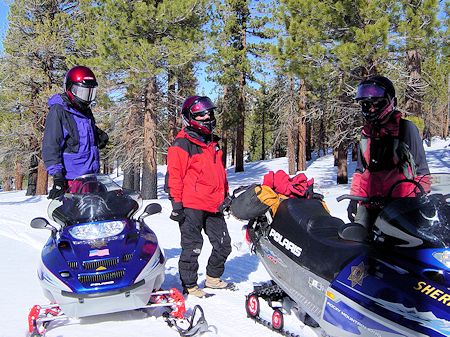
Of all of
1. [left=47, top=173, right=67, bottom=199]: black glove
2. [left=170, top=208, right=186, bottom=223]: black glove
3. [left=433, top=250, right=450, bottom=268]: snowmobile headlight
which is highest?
[left=47, top=173, right=67, bottom=199]: black glove

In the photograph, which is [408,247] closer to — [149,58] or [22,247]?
[22,247]

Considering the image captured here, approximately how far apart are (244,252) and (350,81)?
25.7 ft

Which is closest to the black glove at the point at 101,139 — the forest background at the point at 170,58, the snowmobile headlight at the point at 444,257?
the snowmobile headlight at the point at 444,257

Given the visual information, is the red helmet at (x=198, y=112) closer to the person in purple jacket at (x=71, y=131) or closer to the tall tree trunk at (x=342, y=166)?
the person in purple jacket at (x=71, y=131)

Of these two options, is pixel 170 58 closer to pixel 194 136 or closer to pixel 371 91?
pixel 194 136

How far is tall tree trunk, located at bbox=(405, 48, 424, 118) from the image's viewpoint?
39.0ft

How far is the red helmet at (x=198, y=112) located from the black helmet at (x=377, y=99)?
1.52 meters

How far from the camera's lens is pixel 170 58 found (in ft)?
41.5

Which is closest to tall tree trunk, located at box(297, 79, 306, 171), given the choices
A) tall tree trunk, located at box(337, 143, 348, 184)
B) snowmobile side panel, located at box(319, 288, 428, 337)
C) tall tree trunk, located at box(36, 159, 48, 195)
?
tall tree trunk, located at box(337, 143, 348, 184)

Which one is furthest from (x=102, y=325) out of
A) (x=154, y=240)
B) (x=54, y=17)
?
(x=54, y=17)

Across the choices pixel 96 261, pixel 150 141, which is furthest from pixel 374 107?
pixel 150 141

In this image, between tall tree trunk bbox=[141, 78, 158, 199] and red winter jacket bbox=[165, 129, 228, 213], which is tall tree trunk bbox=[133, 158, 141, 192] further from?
red winter jacket bbox=[165, 129, 228, 213]

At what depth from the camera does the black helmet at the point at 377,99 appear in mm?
3564

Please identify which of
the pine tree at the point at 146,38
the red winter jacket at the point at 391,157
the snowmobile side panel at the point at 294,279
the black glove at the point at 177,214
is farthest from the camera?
the pine tree at the point at 146,38
